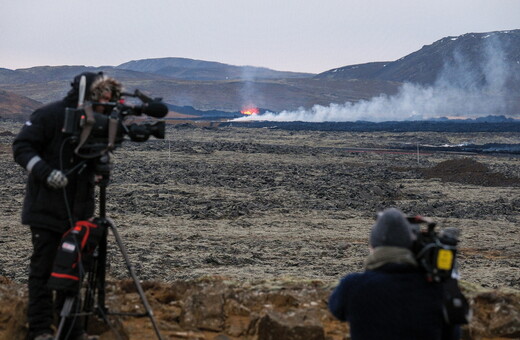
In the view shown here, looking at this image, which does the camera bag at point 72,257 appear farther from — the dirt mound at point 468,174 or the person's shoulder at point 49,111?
the dirt mound at point 468,174

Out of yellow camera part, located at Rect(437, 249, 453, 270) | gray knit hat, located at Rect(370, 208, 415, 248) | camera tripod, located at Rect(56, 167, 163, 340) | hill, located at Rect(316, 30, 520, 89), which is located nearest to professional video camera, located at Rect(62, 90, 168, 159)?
camera tripod, located at Rect(56, 167, 163, 340)

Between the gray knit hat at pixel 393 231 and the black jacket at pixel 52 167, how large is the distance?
1817 millimetres

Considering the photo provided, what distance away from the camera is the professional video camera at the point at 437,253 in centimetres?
304

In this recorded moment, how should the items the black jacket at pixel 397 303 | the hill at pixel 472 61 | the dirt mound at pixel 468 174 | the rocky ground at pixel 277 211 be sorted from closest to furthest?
the black jacket at pixel 397 303 → the rocky ground at pixel 277 211 → the dirt mound at pixel 468 174 → the hill at pixel 472 61

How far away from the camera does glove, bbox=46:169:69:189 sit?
3.85m

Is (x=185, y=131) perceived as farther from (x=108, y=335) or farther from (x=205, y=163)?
(x=108, y=335)

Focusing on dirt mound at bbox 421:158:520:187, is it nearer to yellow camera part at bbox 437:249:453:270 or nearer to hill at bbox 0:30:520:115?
yellow camera part at bbox 437:249:453:270

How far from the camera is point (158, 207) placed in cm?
1557

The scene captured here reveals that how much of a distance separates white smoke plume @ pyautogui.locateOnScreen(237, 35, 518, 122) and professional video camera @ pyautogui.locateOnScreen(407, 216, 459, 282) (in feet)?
250

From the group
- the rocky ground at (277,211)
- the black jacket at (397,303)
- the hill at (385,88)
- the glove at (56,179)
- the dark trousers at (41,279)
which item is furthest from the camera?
the hill at (385,88)

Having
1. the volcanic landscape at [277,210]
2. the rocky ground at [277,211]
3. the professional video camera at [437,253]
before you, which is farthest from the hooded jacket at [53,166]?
the volcanic landscape at [277,210]

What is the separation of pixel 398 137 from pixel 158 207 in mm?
35947

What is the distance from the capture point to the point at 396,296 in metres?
3.15

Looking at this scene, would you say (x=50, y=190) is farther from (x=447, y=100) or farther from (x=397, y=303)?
(x=447, y=100)
